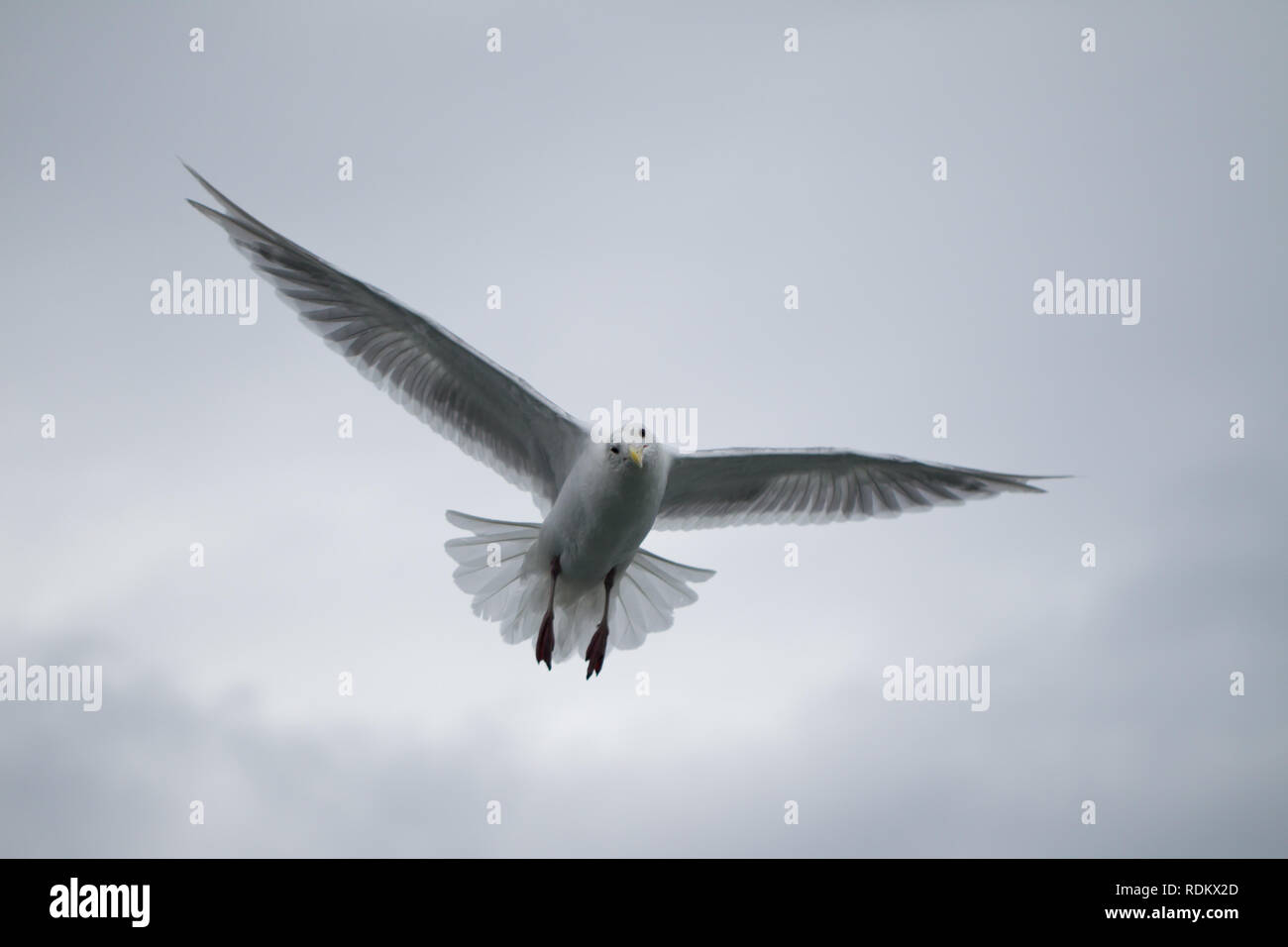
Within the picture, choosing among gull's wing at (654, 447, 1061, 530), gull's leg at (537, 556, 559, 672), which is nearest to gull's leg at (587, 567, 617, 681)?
gull's leg at (537, 556, 559, 672)

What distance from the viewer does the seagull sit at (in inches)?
278

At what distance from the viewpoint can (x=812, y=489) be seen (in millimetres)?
8203

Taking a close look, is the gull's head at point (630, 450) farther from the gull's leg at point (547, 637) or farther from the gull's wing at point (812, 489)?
the gull's leg at point (547, 637)

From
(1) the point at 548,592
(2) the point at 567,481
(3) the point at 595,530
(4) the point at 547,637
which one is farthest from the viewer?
(1) the point at 548,592

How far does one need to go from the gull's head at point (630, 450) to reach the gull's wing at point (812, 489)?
832mm

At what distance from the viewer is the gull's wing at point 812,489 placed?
7.87 m

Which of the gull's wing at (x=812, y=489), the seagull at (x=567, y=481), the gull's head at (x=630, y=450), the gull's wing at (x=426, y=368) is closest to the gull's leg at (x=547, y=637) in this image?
the seagull at (x=567, y=481)

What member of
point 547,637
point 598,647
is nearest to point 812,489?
point 598,647

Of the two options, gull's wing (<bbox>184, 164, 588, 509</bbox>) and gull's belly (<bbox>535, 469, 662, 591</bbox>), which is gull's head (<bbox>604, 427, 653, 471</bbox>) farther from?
gull's wing (<bbox>184, 164, 588, 509</bbox>)

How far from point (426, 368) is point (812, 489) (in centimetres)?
256

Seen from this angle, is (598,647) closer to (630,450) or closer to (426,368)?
(630,450)

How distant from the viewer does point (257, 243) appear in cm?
712

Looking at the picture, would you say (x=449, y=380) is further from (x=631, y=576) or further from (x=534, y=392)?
(x=631, y=576)

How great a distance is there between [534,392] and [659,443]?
788mm
